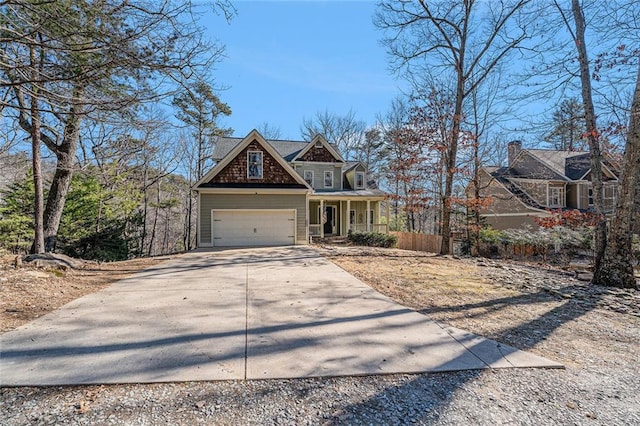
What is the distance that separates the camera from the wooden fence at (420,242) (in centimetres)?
1502

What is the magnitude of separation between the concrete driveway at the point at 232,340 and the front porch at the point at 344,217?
14.4 metres

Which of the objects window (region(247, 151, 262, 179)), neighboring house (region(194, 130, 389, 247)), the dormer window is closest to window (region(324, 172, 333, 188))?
neighboring house (region(194, 130, 389, 247))

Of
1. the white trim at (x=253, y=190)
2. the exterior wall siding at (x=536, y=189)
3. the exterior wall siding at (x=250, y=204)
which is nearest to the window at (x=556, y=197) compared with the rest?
the exterior wall siding at (x=536, y=189)

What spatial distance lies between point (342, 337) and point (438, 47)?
14008 mm

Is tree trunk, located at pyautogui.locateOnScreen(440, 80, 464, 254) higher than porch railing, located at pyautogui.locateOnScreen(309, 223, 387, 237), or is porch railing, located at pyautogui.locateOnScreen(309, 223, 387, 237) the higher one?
tree trunk, located at pyautogui.locateOnScreen(440, 80, 464, 254)

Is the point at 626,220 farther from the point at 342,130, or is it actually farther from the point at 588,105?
the point at 342,130

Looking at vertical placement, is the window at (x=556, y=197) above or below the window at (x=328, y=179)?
below

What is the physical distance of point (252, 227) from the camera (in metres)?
14.6

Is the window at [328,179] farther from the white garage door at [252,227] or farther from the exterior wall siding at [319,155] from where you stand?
the white garage door at [252,227]

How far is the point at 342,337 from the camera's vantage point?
3854mm

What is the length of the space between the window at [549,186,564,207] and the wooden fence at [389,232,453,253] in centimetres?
1175

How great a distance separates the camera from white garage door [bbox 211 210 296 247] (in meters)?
14.3

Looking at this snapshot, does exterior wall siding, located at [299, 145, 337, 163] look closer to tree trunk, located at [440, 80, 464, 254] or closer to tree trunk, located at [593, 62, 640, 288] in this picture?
tree trunk, located at [440, 80, 464, 254]

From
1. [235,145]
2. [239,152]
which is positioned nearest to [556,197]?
[239,152]
